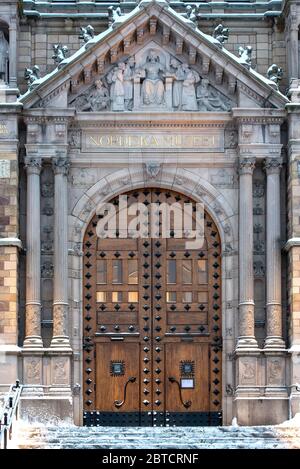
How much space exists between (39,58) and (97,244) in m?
4.14

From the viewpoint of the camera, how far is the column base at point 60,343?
34.3m

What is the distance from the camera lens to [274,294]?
34625mm

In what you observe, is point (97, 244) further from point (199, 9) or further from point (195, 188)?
point (199, 9)

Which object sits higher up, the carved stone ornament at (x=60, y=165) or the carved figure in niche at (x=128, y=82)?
the carved figure in niche at (x=128, y=82)

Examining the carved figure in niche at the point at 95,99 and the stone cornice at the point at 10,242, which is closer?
the stone cornice at the point at 10,242

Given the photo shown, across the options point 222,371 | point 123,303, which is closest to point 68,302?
point 123,303

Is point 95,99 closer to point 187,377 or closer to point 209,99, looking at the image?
point 209,99

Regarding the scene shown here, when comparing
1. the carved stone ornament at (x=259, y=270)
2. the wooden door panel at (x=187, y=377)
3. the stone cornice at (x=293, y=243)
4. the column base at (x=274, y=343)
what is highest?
the stone cornice at (x=293, y=243)

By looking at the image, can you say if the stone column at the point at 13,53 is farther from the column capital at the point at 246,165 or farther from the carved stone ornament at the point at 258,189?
the carved stone ornament at the point at 258,189

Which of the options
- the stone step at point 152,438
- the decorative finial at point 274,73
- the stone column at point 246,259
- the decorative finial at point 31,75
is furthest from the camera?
the decorative finial at point 274,73

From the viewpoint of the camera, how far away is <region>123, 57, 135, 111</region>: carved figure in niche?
116 feet

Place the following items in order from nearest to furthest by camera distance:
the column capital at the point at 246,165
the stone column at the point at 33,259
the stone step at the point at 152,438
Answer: the stone step at the point at 152,438 < the stone column at the point at 33,259 < the column capital at the point at 246,165

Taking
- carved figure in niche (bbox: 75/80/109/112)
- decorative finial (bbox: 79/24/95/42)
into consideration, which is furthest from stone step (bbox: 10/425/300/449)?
decorative finial (bbox: 79/24/95/42)

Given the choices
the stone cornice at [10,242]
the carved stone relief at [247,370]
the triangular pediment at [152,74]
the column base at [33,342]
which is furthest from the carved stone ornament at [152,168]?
the carved stone relief at [247,370]
